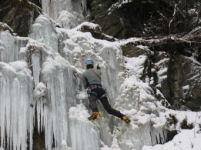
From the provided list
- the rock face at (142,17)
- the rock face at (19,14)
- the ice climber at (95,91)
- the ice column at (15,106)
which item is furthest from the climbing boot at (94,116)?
the rock face at (142,17)

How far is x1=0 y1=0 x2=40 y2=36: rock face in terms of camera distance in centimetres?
615

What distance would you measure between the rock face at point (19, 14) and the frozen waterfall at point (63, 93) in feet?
0.69

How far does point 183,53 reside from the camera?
8.23 meters

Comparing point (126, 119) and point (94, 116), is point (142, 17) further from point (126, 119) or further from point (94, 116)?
point (94, 116)

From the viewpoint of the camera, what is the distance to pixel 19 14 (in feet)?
20.9

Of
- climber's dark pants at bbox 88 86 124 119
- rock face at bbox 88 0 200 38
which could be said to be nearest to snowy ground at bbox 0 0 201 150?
climber's dark pants at bbox 88 86 124 119

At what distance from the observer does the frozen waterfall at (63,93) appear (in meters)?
4.93

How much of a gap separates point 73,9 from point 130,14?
2279mm

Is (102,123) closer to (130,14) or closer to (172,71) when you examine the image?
(172,71)

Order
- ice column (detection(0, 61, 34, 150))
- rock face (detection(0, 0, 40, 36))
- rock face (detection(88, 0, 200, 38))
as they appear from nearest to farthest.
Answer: ice column (detection(0, 61, 34, 150)) → rock face (detection(0, 0, 40, 36)) → rock face (detection(88, 0, 200, 38))

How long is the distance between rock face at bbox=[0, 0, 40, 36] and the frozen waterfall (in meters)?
0.21

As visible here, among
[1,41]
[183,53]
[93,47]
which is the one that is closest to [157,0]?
[183,53]

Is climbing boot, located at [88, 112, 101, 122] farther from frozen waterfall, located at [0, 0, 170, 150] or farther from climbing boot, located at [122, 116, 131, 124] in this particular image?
climbing boot, located at [122, 116, 131, 124]

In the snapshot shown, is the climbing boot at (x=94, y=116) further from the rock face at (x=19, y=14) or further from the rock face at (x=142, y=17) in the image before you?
the rock face at (x=142, y=17)
